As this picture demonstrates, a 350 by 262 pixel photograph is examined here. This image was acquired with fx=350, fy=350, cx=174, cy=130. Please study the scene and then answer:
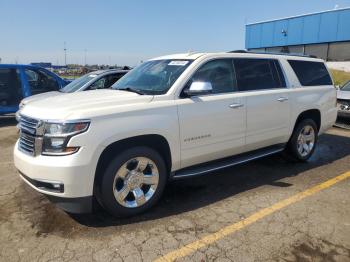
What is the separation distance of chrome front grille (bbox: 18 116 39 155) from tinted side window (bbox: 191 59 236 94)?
199 centimetres

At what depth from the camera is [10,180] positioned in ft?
17.4

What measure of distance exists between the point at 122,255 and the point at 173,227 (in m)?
0.72

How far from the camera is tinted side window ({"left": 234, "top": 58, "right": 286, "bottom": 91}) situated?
5.04 metres

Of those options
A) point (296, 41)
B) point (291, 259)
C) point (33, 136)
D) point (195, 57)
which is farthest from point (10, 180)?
point (296, 41)

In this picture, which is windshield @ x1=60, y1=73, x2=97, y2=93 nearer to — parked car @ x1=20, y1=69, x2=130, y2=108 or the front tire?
parked car @ x1=20, y1=69, x2=130, y2=108

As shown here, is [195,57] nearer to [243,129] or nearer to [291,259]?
[243,129]

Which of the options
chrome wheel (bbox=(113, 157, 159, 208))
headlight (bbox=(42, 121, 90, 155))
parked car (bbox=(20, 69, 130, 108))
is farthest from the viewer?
parked car (bbox=(20, 69, 130, 108))

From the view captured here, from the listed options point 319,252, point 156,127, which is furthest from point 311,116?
point 156,127

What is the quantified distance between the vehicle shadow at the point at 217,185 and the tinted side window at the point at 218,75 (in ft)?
4.58

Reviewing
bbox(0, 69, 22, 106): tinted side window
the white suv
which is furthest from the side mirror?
bbox(0, 69, 22, 106): tinted side window

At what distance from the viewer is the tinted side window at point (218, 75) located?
4.59m

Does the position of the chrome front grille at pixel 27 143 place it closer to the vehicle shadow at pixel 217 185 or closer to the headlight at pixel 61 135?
the headlight at pixel 61 135

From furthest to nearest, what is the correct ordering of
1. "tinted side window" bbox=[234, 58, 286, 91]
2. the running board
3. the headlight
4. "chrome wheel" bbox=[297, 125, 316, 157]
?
"chrome wheel" bbox=[297, 125, 316, 157] → "tinted side window" bbox=[234, 58, 286, 91] → the running board → the headlight

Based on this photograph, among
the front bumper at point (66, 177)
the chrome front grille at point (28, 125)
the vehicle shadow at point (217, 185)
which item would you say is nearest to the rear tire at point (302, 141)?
the vehicle shadow at point (217, 185)
